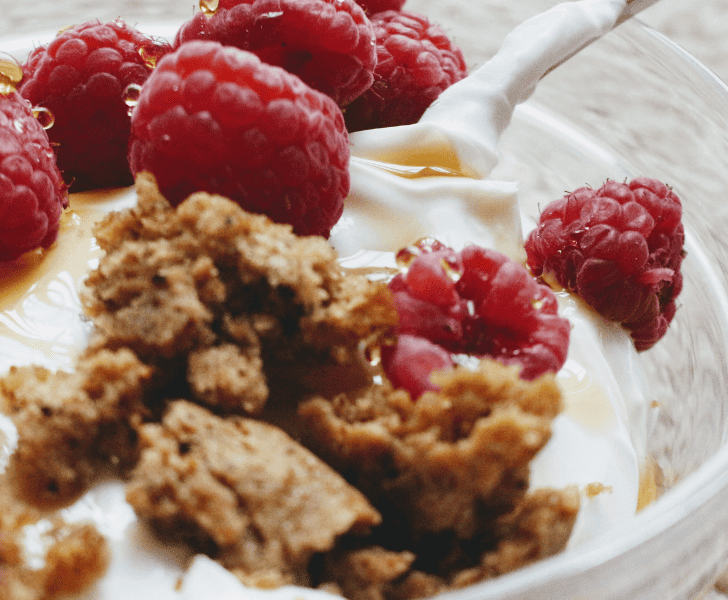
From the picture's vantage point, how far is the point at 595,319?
1.18 metres

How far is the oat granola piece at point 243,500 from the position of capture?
0.67m

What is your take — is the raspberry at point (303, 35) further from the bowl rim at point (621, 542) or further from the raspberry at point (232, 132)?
the bowl rim at point (621, 542)

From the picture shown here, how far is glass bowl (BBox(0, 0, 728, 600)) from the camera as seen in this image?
697mm

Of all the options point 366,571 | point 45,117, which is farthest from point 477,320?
point 45,117

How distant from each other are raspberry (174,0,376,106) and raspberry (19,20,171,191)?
0.10m

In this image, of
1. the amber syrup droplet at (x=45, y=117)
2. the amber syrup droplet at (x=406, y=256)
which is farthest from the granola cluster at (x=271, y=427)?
the amber syrup droplet at (x=45, y=117)

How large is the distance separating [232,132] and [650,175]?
1060 mm

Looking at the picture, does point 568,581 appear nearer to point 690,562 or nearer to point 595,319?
point 690,562

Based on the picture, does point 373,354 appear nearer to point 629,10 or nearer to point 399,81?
point 399,81

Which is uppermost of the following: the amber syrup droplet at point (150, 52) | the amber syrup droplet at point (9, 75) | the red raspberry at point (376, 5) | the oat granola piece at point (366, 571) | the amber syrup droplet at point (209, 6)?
the amber syrup droplet at point (209, 6)

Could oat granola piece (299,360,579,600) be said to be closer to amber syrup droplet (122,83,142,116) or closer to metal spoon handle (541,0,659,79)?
amber syrup droplet (122,83,142,116)

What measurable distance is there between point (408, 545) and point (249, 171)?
18.0 inches

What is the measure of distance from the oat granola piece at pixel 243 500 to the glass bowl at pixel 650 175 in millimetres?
130

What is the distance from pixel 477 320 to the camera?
0.89 m
